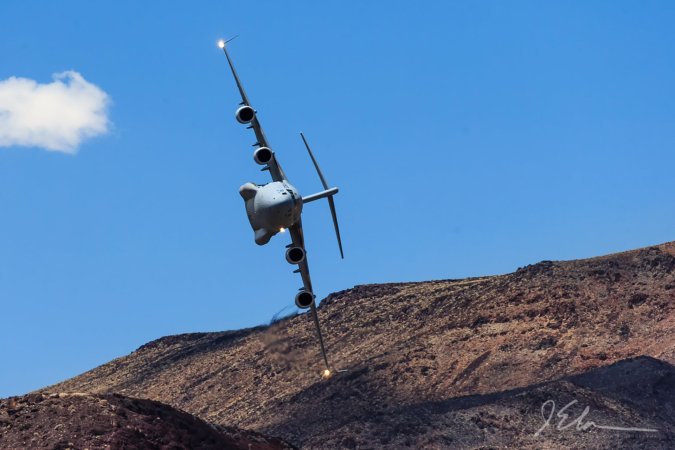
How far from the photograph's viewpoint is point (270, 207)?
1532 inches

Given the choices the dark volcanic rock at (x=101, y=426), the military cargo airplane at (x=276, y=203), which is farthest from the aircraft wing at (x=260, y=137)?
the dark volcanic rock at (x=101, y=426)

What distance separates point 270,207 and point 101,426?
538 inches

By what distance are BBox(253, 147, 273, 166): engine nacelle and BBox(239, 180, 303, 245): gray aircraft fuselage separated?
1.61m

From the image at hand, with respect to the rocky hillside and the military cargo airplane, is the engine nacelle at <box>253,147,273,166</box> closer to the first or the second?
the military cargo airplane

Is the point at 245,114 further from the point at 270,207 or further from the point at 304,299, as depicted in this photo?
the point at 304,299

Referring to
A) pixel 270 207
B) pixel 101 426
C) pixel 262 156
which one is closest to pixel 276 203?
pixel 270 207

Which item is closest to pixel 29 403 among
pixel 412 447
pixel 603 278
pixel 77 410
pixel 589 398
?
pixel 77 410

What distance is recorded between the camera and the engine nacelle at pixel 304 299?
43400 millimetres

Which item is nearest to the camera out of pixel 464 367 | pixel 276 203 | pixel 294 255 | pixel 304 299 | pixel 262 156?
pixel 276 203

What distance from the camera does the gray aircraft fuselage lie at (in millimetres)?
39000

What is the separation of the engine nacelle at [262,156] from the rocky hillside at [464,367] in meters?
16.7

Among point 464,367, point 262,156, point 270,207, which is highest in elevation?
point 262,156

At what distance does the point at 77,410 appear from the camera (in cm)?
4538

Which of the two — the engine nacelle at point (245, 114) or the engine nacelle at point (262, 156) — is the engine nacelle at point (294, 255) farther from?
the engine nacelle at point (245, 114)
